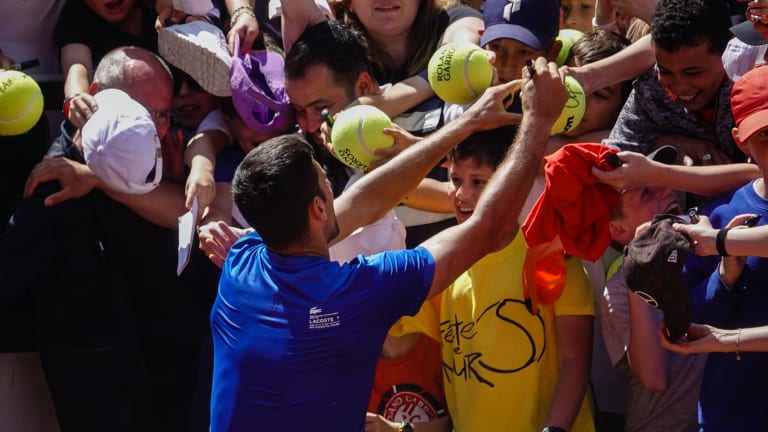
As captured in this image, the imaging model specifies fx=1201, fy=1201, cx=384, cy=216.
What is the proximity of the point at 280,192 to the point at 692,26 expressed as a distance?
1.70m

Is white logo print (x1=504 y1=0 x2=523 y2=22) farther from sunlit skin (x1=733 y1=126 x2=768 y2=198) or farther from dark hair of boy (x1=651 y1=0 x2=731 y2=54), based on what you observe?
sunlit skin (x1=733 y1=126 x2=768 y2=198)

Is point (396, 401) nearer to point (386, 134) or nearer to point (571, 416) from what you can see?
point (571, 416)

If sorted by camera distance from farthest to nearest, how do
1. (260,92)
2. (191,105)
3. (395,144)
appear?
(191,105)
(260,92)
(395,144)

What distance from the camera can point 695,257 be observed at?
4324mm

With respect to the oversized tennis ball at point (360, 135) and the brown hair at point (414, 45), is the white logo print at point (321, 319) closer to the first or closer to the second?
the oversized tennis ball at point (360, 135)

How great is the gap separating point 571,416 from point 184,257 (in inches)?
64.3

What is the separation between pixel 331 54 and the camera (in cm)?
533

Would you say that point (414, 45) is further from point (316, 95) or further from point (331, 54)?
point (316, 95)

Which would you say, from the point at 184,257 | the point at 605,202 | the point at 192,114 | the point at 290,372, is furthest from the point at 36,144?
the point at 605,202

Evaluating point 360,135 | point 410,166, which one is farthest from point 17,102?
point 410,166

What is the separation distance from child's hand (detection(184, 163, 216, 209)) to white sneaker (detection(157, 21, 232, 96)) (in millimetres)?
472

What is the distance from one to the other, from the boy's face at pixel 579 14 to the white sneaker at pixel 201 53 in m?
1.87

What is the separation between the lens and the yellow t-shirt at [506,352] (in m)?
4.48

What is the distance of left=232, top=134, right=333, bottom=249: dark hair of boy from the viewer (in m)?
3.86
